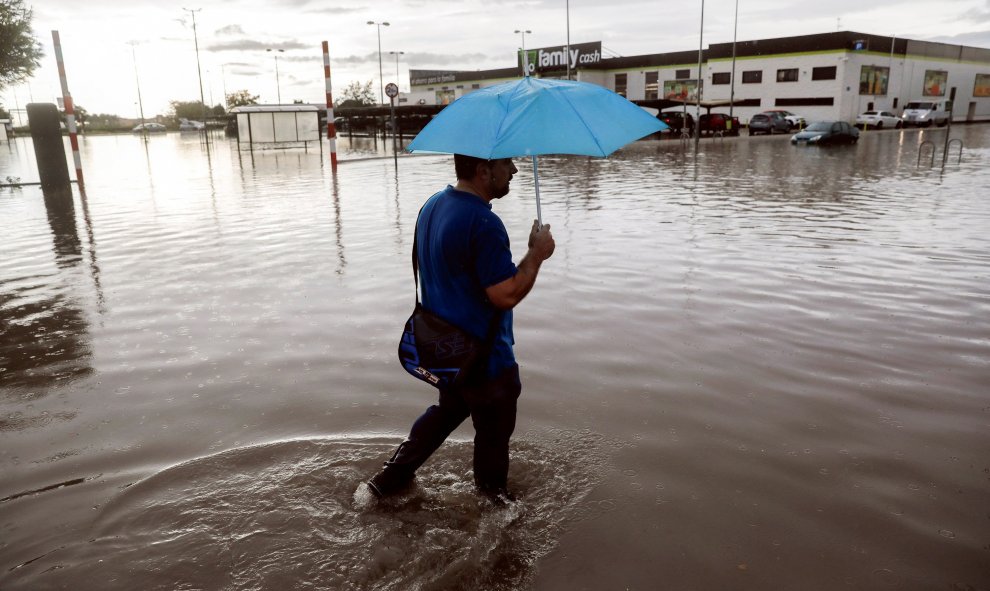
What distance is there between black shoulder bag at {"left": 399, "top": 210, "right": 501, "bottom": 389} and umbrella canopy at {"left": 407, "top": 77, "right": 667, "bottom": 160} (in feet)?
1.50

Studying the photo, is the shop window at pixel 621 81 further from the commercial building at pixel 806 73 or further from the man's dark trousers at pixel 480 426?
the man's dark trousers at pixel 480 426

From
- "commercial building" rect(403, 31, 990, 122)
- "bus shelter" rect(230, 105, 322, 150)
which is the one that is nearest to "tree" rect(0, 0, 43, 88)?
"bus shelter" rect(230, 105, 322, 150)

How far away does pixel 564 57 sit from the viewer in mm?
60438

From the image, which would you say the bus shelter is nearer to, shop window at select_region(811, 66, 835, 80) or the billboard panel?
shop window at select_region(811, 66, 835, 80)

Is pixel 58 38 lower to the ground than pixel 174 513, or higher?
higher

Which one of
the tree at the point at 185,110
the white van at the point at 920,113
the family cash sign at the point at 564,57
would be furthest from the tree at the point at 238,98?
the white van at the point at 920,113

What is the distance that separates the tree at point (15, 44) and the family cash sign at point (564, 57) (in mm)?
47179

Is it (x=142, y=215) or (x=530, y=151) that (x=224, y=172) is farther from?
(x=530, y=151)

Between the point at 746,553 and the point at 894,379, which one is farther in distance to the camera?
the point at 894,379

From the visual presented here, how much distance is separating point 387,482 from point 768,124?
148 ft

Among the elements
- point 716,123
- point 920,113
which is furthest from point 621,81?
point 920,113

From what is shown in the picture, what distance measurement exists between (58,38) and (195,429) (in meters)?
15.4

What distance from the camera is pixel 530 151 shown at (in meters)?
2.38

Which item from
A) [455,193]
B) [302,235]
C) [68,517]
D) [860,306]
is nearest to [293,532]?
[68,517]
